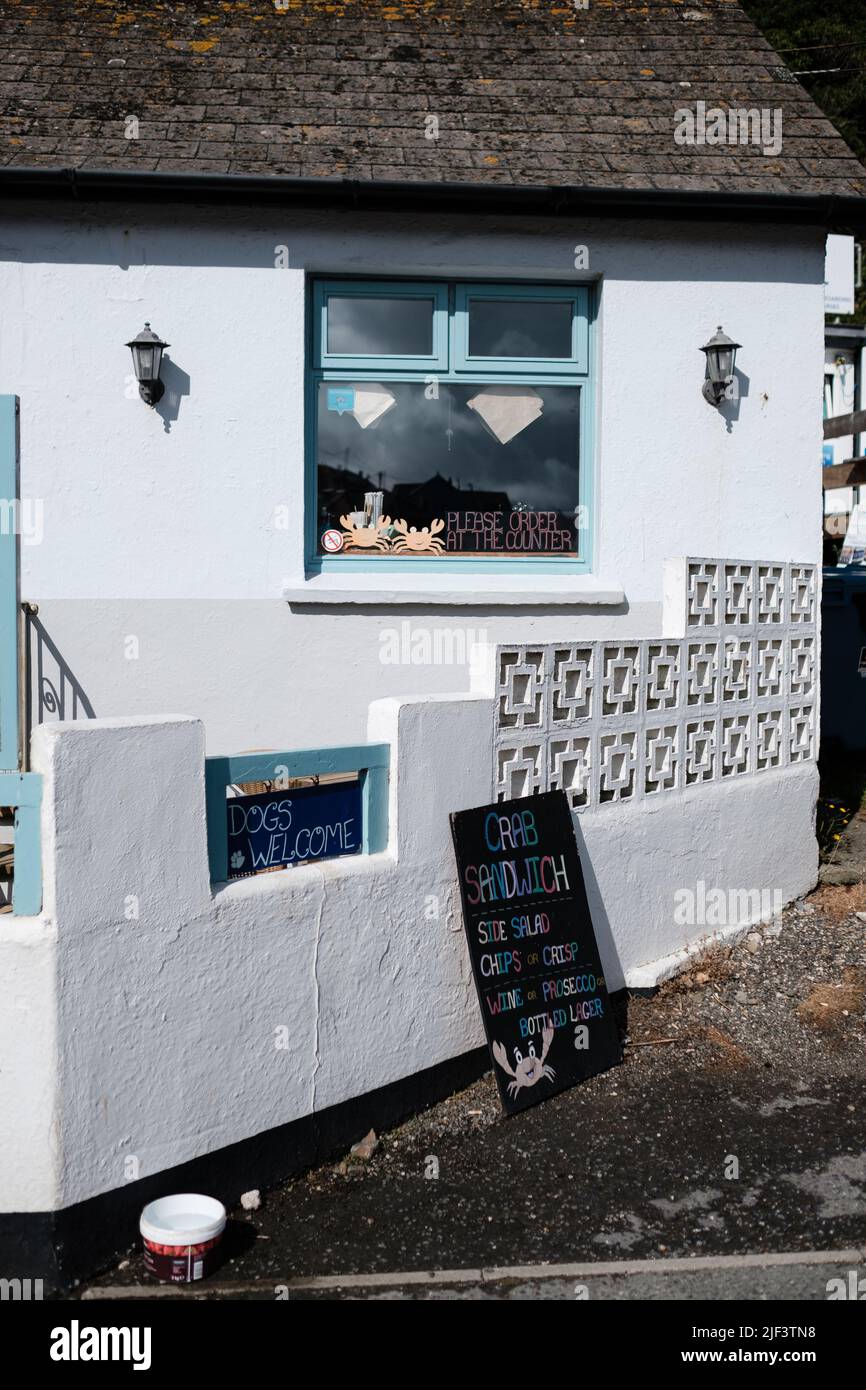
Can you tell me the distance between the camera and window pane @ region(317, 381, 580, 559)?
7375 mm

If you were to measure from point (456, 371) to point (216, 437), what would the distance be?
4.92 feet

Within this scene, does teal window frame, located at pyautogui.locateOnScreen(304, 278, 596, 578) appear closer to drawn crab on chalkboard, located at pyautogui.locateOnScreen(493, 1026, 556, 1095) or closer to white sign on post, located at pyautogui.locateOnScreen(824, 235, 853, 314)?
drawn crab on chalkboard, located at pyautogui.locateOnScreen(493, 1026, 556, 1095)

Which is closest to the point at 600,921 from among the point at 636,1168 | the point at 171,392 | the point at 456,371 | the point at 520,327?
the point at 636,1168

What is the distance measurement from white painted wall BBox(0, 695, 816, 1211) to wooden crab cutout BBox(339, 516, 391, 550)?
2586 mm

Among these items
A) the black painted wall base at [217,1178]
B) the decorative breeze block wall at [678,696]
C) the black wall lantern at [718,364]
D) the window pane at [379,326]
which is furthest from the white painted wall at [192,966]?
the black wall lantern at [718,364]

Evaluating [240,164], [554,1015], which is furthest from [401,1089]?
[240,164]

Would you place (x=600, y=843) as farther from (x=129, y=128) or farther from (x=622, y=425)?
(x=129, y=128)

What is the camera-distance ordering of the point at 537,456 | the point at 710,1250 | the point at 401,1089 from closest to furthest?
the point at 710,1250, the point at 401,1089, the point at 537,456

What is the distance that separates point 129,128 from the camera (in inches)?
286

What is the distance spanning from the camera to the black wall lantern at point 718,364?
23.8 ft

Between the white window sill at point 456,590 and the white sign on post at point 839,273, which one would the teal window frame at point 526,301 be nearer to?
the white window sill at point 456,590

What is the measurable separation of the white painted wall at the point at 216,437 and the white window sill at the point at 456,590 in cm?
5

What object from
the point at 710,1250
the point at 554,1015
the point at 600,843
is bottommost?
the point at 710,1250

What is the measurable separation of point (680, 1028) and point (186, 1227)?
2724mm
